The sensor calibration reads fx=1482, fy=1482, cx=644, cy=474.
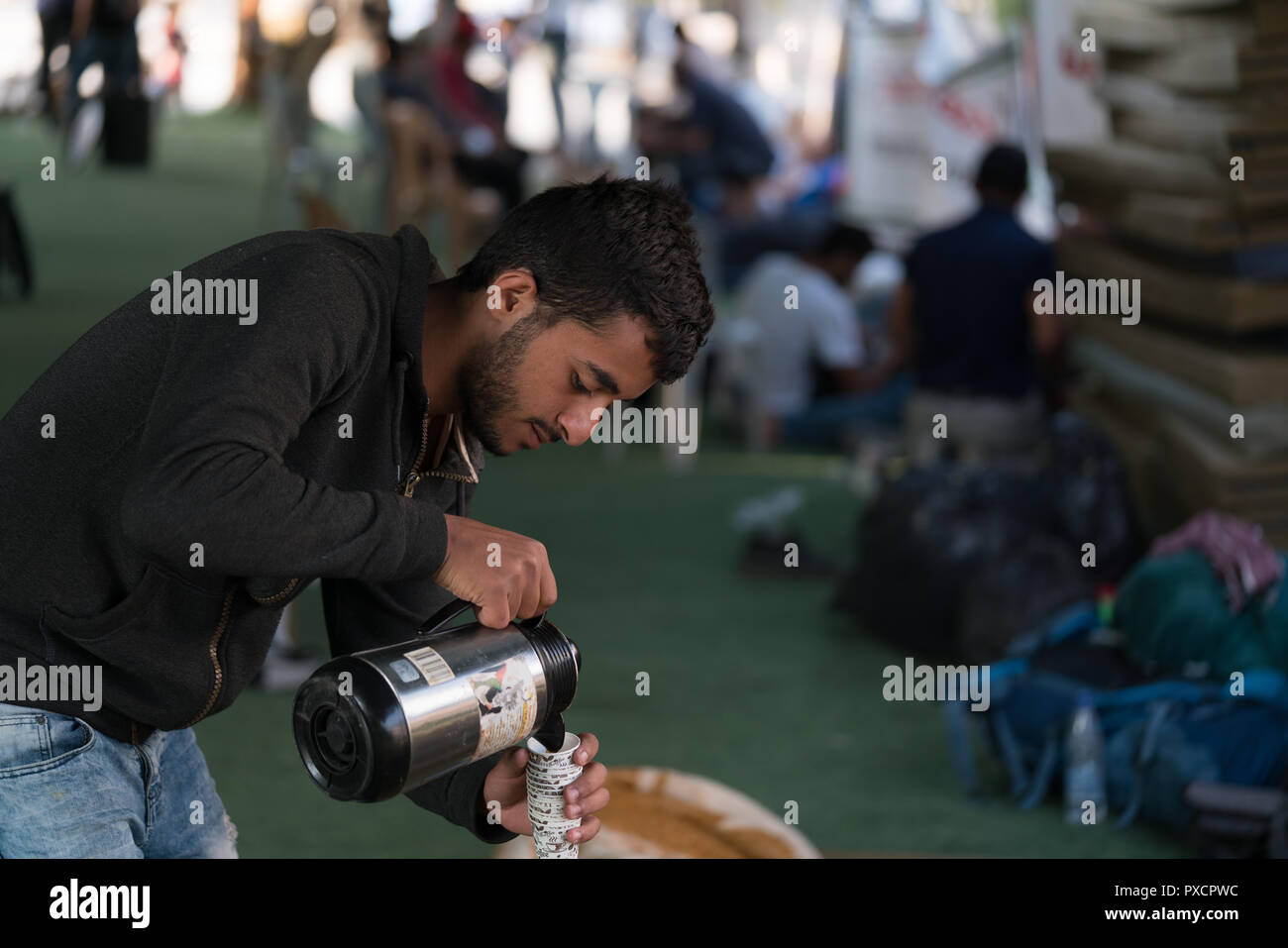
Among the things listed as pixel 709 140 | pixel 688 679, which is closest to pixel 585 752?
pixel 688 679

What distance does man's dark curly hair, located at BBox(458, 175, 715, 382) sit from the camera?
1749 mm

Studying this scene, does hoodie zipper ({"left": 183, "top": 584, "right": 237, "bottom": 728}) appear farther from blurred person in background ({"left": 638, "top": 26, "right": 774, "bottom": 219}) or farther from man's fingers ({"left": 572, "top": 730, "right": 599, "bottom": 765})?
blurred person in background ({"left": 638, "top": 26, "right": 774, "bottom": 219})

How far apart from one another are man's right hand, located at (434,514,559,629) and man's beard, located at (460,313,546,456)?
0.52ft

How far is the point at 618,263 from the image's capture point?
1746mm

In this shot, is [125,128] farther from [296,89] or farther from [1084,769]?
[1084,769]

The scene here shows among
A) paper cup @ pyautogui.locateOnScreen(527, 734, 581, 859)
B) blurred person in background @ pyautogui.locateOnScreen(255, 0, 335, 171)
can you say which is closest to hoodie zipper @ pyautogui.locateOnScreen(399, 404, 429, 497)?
paper cup @ pyautogui.locateOnScreen(527, 734, 581, 859)

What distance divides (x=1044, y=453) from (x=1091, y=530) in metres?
0.60

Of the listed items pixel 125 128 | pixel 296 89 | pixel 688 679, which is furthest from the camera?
pixel 125 128

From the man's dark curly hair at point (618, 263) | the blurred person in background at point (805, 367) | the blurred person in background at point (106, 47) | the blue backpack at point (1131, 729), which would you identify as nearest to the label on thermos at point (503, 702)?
the man's dark curly hair at point (618, 263)

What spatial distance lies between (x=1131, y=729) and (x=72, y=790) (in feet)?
9.96

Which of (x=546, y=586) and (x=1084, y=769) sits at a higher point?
(x=546, y=586)

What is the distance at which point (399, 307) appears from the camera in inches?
69.3

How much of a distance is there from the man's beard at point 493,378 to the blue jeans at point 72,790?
60cm
